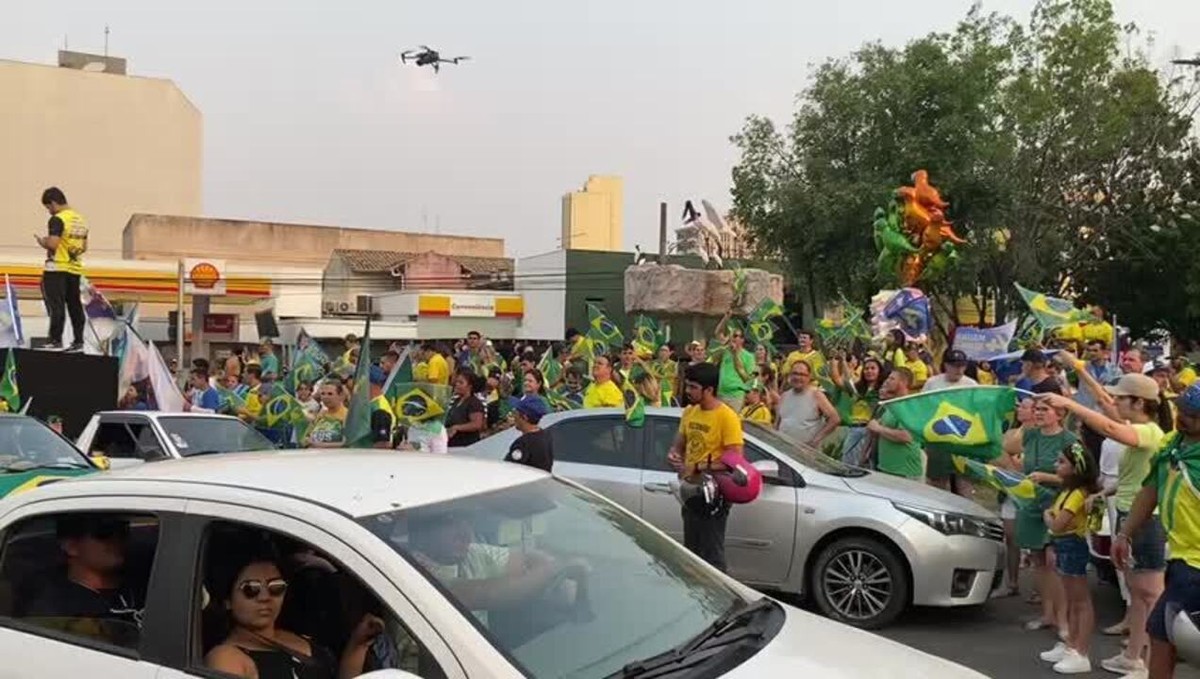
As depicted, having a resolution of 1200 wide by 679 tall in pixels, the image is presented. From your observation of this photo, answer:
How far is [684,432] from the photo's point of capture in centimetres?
693

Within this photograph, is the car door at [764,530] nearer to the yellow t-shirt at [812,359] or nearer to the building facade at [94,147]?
the yellow t-shirt at [812,359]

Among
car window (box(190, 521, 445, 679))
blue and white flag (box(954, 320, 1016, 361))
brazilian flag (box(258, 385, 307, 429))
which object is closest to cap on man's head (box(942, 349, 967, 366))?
blue and white flag (box(954, 320, 1016, 361))

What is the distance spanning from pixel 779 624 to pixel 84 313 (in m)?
12.7

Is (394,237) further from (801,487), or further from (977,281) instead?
(801,487)

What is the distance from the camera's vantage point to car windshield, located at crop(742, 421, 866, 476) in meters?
7.65

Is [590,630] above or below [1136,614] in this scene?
above

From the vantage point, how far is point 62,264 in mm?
12695

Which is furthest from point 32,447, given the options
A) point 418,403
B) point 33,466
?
point 418,403

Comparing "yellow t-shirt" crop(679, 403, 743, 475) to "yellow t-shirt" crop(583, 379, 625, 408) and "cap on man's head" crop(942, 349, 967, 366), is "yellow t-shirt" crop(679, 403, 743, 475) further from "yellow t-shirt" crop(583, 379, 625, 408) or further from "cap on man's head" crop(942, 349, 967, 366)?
"yellow t-shirt" crop(583, 379, 625, 408)

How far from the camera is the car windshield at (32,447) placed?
816 centimetres

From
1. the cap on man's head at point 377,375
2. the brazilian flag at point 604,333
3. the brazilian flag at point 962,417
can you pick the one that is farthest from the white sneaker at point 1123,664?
the brazilian flag at point 604,333

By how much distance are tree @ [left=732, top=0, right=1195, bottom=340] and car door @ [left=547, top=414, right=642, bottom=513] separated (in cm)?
1926

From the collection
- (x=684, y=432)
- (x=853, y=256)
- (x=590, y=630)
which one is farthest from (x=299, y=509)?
(x=853, y=256)

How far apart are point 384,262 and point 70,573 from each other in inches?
1910
